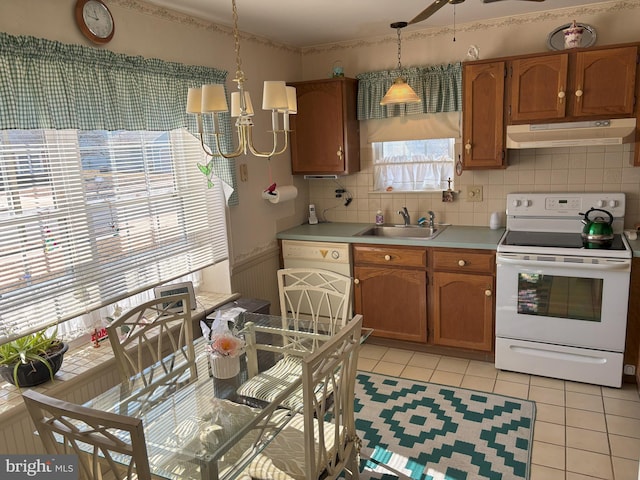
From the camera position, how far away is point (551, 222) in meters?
3.68

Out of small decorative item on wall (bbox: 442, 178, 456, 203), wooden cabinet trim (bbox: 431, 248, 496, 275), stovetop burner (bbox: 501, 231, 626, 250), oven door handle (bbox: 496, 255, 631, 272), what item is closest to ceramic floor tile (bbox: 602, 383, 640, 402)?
oven door handle (bbox: 496, 255, 631, 272)

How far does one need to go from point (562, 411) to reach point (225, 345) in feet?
7.07

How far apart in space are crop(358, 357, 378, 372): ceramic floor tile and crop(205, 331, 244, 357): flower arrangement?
1.72 m

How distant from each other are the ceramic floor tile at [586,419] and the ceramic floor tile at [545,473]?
0.46 m

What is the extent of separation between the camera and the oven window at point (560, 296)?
3137mm

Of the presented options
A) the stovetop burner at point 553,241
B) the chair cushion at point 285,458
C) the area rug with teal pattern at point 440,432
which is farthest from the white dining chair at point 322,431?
the stovetop burner at point 553,241

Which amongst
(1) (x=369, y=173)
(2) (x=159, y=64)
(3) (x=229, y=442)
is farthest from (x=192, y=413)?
(1) (x=369, y=173)

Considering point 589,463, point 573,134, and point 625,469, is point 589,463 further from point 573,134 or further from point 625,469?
point 573,134

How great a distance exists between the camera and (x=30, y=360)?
7.40 ft

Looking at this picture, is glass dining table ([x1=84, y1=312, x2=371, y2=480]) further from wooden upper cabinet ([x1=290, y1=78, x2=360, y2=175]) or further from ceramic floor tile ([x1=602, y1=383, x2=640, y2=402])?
wooden upper cabinet ([x1=290, y1=78, x2=360, y2=175])

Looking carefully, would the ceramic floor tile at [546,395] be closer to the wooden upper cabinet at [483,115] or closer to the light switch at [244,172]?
the wooden upper cabinet at [483,115]

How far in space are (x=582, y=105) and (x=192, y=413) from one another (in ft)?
10.1

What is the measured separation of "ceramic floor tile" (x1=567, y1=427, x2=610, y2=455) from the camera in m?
2.61

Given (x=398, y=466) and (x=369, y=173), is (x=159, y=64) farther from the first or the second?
(x=398, y=466)
